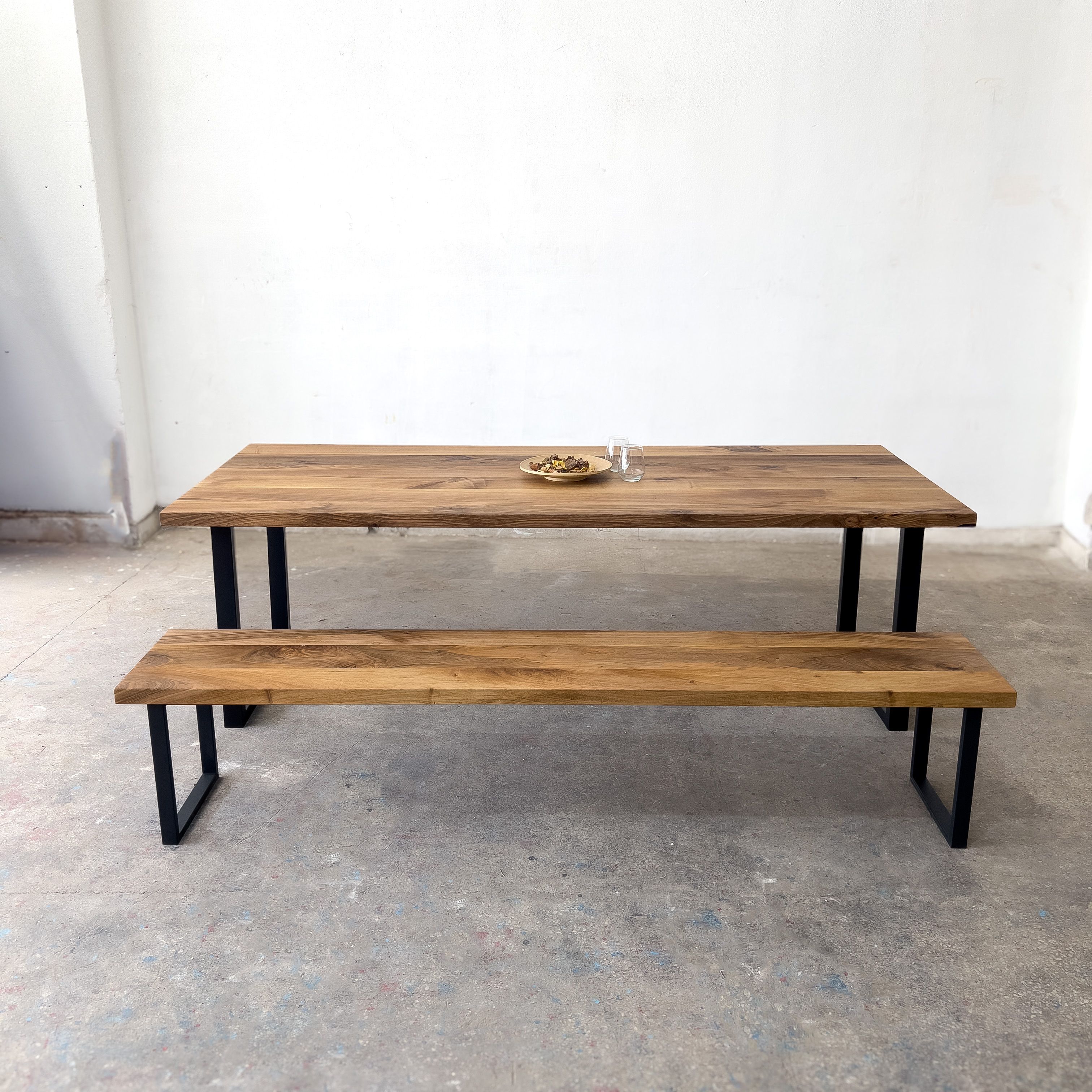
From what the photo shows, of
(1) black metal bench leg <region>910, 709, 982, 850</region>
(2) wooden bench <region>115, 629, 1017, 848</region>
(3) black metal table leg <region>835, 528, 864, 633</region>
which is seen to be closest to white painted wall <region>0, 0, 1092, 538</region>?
(3) black metal table leg <region>835, 528, 864, 633</region>

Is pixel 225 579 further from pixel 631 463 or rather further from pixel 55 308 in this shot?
pixel 55 308

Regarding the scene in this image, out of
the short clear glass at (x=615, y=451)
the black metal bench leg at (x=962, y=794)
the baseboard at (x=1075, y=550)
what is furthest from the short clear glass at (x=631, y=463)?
the baseboard at (x=1075, y=550)

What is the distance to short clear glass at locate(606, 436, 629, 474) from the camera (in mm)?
2949

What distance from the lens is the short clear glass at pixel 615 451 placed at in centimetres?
295

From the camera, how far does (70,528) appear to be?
4863mm

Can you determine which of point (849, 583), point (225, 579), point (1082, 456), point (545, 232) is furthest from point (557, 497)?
point (1082, 456)

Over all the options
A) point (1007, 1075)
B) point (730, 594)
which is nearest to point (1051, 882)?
point (1007, 1075)

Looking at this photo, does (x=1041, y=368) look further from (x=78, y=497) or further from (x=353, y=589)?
(x=78, y=497)

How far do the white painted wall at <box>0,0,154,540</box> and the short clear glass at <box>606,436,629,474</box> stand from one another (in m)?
2.91

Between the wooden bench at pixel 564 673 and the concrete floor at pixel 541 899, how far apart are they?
242 mm

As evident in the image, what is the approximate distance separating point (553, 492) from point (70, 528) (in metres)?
3.18

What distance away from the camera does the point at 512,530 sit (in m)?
5.13

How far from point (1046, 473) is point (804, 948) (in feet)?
12.0

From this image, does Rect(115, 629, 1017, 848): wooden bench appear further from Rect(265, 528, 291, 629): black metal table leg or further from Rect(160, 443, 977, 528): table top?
Rect(265, 528, 291, 629): black metal table leg
